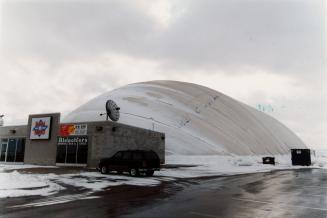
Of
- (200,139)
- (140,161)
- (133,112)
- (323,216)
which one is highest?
(133,112)

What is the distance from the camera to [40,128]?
1302 inches

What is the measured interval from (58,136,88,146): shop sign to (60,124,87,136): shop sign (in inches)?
16.1

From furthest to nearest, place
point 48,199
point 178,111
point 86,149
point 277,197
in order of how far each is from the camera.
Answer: point 178,111, point 86,149, point 277,197, point 48,199

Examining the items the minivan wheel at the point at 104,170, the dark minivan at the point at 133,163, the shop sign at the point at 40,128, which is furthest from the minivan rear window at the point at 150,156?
the shop sign at the point at 40,128

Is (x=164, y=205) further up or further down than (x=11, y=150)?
further down

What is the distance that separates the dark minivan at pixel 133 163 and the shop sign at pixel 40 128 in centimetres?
1267

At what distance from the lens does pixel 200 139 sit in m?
52.8

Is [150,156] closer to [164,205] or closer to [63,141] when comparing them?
[164,205]

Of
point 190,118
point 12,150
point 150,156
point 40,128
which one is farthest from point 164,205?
point 190,118

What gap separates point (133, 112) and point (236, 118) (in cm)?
2772

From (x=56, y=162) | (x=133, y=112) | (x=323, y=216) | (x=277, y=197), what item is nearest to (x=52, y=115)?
(x=56, y=162)

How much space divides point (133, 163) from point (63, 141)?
1341 cm

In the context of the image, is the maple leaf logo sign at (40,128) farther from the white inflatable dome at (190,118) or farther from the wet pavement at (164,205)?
the wet pavement at (164,205)

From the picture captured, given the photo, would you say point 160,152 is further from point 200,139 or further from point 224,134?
point 224,134
